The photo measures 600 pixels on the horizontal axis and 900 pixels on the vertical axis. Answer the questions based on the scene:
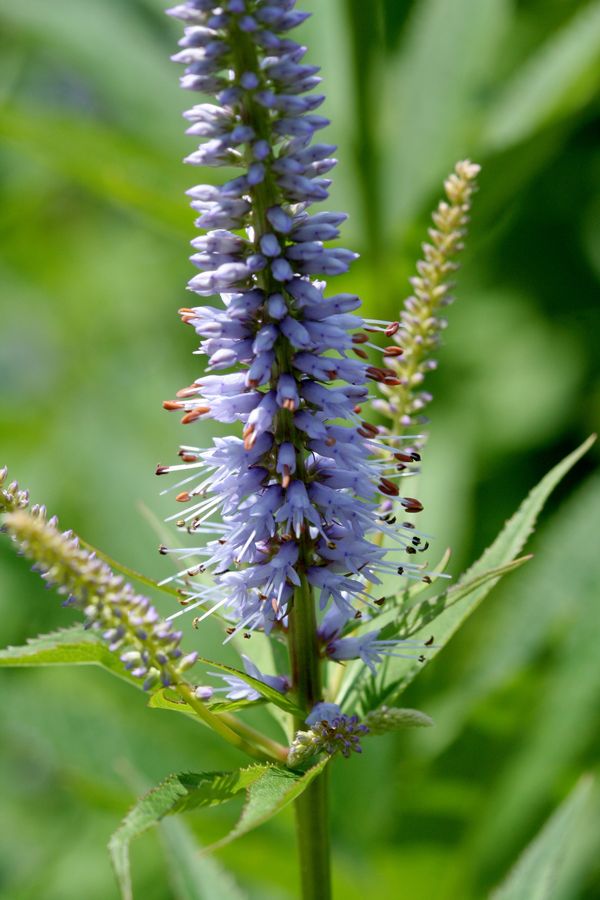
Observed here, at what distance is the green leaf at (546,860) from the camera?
256 centimetres

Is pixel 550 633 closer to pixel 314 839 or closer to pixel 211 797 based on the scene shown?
pixel 314 839

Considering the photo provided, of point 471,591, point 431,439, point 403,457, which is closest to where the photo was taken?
point 471,591

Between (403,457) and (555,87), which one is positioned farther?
(555,87)

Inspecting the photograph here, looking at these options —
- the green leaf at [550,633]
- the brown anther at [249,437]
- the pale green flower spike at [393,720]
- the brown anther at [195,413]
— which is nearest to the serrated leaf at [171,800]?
the pale green flower spike at [393,720]

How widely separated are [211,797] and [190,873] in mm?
1034

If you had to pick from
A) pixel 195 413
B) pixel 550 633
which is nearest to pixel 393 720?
pixel 195 413

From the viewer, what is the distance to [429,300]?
237 centimetres

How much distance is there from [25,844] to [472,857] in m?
2.86

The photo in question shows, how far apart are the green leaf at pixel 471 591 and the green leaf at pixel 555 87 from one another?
242cm

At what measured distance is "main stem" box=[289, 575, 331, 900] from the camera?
2.19 metres

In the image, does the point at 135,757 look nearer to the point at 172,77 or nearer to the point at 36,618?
the point at 36,618

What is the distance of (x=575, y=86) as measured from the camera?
4168mm

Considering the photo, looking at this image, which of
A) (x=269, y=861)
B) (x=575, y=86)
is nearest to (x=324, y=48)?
(x=575, y=86)

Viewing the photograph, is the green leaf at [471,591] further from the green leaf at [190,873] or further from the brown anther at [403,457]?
the green leaf at [190,873]
